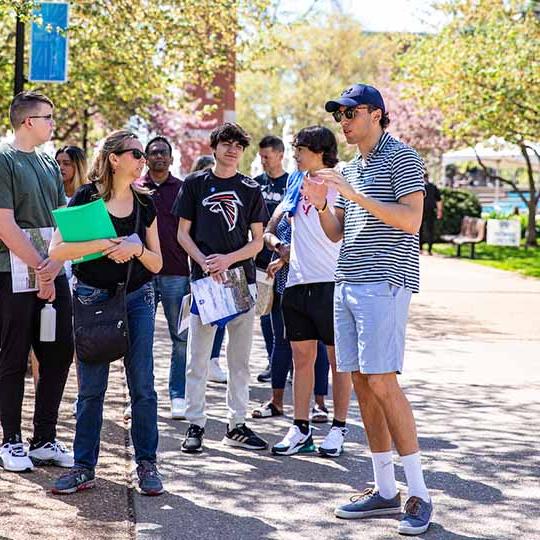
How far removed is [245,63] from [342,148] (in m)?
34.0

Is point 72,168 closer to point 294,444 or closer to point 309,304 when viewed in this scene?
point 309,304

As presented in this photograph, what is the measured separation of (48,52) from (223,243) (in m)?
4.56

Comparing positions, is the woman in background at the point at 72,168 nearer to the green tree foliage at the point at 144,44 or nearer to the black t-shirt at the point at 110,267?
the black t-shirt at the point at 110,267

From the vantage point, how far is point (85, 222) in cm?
562

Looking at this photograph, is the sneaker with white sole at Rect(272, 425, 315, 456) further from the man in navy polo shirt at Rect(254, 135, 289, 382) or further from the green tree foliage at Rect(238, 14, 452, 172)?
the green tree foliage at Rect(238, 14, 452, 172)

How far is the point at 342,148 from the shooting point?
176 feet

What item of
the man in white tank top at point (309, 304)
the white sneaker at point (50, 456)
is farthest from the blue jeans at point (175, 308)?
the white sneaker at point (50, 456)

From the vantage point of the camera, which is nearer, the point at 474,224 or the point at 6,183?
the point at 6,183

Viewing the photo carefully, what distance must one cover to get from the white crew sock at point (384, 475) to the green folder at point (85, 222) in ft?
5.53

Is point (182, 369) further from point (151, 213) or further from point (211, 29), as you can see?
point (211, 29)

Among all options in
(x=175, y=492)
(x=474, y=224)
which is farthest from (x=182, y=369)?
(x=474, y=224)

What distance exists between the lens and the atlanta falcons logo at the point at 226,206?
706 centimetres

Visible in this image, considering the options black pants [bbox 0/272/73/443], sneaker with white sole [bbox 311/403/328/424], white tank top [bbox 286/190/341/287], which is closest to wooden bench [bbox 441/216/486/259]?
sneaker with white sole [bbox 311/403/328/424]

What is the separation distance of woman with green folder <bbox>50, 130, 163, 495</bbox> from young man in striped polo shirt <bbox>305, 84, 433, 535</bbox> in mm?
993
